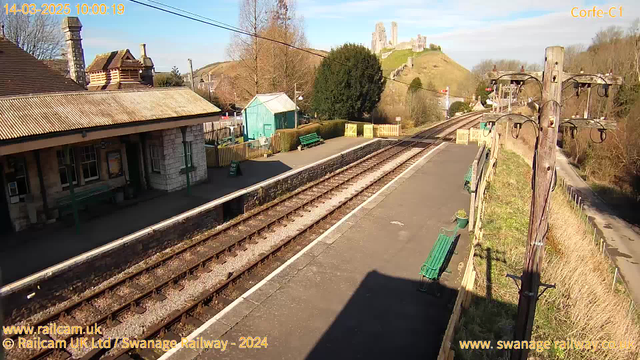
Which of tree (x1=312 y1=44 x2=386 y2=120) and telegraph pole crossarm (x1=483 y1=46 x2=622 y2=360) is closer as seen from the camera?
telegraph pole crossarm (x1=483 y1=46 x2=622 y2=360)

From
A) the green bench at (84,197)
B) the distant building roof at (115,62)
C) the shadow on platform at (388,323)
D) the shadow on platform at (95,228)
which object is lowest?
the shadow on platform at (388,323)

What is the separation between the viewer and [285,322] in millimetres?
7754

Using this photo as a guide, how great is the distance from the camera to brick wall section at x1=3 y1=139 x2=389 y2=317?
8.49m

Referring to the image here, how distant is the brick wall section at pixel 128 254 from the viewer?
849 cm

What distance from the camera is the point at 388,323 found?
304 inches

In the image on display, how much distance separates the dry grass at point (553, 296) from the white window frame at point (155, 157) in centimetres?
1173

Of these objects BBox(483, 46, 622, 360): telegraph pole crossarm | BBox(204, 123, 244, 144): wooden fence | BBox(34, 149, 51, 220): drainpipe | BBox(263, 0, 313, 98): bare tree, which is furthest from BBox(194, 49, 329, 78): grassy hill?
BBox(483, 46, 622, 360): telegraph pole crossarm

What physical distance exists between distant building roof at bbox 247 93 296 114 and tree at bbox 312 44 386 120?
224 inches

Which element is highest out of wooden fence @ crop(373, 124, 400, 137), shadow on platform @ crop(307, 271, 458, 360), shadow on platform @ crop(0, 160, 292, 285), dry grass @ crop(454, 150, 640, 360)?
wooden fence @ crop(373, 124, 400, 137)

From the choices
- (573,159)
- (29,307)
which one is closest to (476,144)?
(573,159)

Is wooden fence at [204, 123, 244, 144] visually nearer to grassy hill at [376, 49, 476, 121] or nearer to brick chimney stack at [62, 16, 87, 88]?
brick chimney stack at [62, 16, 87, 88]

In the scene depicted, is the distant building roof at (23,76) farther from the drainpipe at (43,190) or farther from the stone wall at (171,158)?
the stone wall at (171,158)

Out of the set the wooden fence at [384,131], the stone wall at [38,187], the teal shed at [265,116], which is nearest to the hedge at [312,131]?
the wooden fence at [384,131]

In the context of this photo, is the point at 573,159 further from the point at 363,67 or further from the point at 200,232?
the point at 200,232
